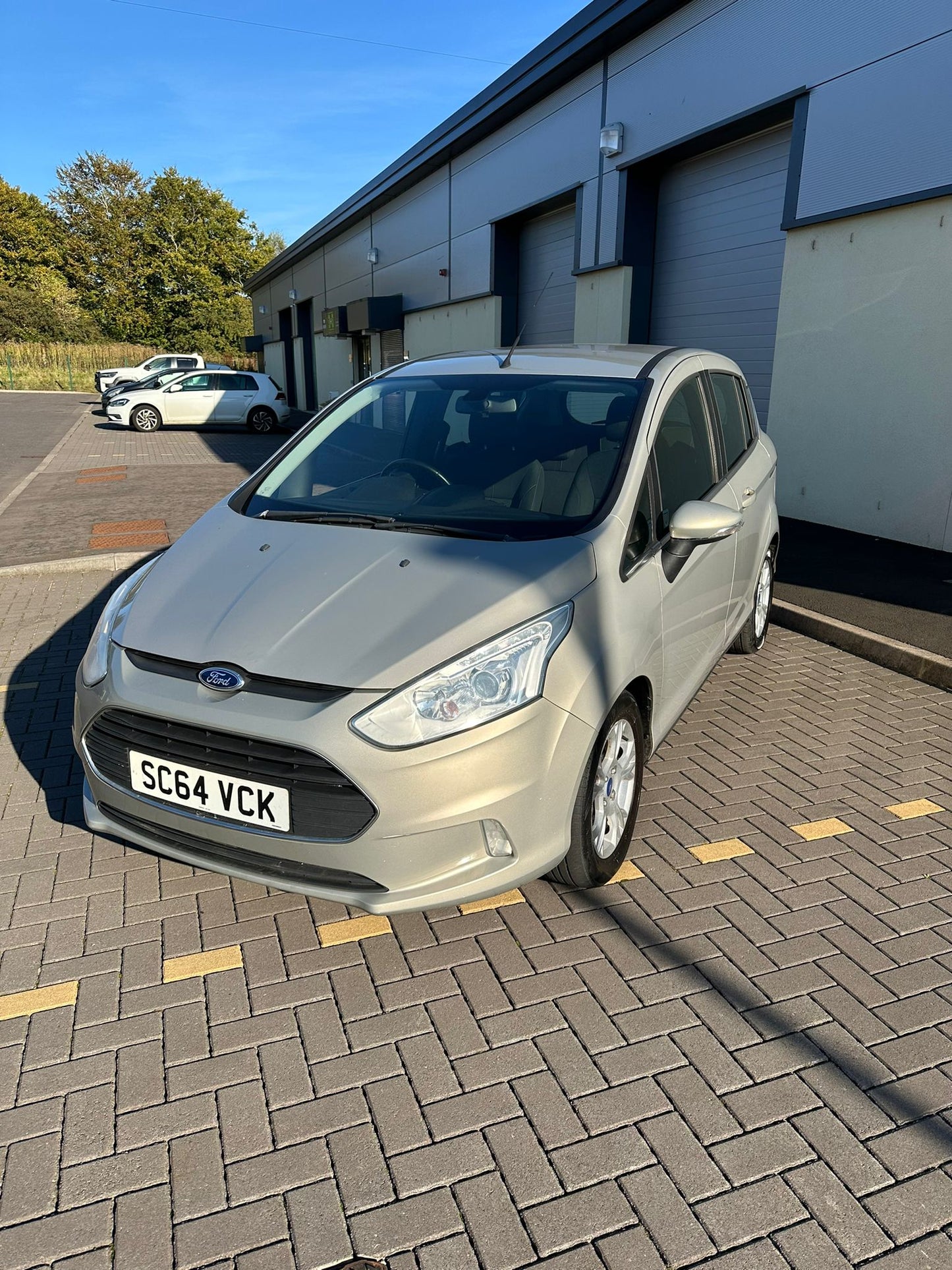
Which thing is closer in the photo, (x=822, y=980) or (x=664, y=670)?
(x=822, y=980)

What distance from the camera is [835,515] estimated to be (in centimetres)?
888

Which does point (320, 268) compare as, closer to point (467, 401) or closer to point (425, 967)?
point (467, 401)

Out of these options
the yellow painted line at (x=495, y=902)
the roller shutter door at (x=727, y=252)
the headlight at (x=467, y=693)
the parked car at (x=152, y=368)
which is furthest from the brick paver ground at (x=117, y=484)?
the parked car at (x=152, y=368)

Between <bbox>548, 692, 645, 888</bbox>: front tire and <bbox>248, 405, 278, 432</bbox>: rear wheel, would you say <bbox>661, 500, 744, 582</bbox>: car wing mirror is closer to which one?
<bbox>548, 692, 645, 888</bbox>: front tire

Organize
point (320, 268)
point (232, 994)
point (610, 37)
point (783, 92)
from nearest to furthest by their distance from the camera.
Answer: point (232, 994) < point (783, 92) < point (610, 37) < point (320, 268)

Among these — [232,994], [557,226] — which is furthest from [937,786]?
[557,226]

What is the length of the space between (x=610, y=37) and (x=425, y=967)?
40.2 feet

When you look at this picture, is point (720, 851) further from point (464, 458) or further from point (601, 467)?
point (464, 458)

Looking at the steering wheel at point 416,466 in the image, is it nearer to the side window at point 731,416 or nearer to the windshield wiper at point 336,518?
the windshield wiper at point 336,518

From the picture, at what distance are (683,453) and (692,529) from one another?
0.72 metres

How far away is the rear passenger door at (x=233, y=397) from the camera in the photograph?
24391 millimetres

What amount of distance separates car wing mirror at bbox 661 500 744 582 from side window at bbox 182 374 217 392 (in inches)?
918

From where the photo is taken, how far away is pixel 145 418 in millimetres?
24141

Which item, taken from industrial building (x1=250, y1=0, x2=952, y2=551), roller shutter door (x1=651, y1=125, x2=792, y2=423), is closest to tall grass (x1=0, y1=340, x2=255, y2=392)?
industrial building (x1=250, y1=0, x2=952, y2=551)
